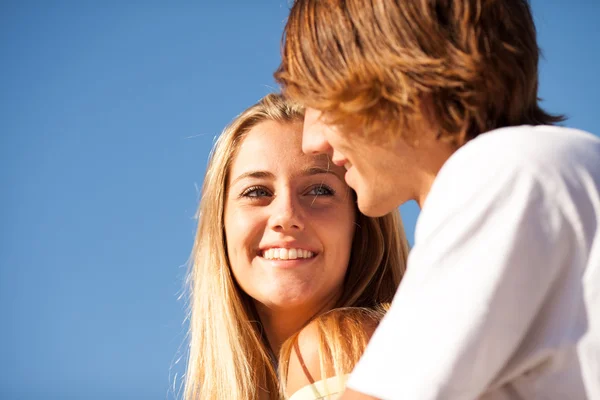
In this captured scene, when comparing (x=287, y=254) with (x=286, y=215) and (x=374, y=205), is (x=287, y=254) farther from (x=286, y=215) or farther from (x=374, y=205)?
(x=374, y=205)

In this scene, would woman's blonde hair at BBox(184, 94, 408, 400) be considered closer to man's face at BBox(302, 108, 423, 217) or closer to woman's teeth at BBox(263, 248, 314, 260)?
woman's teeth at BBox(263, 248, 314, 260)

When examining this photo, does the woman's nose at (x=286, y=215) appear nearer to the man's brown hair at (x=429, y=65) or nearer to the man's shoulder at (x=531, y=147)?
the man's brown hair at (x=429, y=65)

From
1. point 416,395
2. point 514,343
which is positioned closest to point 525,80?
point 514,343

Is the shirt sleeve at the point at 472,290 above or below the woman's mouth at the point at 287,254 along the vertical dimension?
below

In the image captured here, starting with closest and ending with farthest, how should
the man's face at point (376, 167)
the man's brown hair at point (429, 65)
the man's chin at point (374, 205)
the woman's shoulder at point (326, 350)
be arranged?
the man's brown hair at point (429, 65)
the man's face at point (376, 167)
the man's chin at point (374, 205)
the woman's shoulder at point (326, 350)

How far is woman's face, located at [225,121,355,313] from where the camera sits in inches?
124

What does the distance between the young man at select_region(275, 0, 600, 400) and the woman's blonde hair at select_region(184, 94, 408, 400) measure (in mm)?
1618

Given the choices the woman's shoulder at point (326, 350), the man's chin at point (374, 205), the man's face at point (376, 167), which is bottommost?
the woman's shoulder at point (326, 350)

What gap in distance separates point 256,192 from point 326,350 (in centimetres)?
83

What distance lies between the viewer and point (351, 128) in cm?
185

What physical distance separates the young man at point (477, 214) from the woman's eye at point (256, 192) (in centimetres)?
152

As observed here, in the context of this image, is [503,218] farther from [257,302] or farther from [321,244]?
[257,302]

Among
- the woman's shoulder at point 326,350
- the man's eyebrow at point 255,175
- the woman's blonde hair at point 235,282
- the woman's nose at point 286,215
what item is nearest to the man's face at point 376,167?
the woman's shoulder at point 326,350

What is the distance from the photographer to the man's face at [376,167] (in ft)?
5.98
